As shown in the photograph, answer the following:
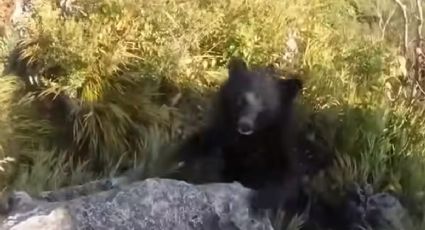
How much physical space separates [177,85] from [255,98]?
191 centimetres

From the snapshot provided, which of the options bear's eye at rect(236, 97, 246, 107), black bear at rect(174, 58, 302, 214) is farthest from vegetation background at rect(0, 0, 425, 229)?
bear's eye at rect(236, 97, 246, 107)

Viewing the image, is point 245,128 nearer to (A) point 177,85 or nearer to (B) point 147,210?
(B) point 147,210

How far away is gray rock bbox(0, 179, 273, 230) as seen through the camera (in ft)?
12.8

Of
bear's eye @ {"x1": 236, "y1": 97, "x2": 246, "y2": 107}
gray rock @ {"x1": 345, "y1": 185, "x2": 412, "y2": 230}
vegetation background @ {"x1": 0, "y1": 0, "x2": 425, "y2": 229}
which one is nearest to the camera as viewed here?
bear's eye @ {"x1": 236, "y1": 97, "x2": 246, "y2": 107}

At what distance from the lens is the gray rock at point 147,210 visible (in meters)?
3.89

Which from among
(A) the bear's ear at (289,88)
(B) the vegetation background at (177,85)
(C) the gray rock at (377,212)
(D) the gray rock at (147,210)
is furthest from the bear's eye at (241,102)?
(C) the gray rock at (377,212)

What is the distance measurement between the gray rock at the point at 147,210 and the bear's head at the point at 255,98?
626 mm

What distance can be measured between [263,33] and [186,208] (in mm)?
3064

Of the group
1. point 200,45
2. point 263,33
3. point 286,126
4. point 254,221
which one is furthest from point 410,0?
point 254,221

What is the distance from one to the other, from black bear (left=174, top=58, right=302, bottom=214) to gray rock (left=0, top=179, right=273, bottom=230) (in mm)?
478

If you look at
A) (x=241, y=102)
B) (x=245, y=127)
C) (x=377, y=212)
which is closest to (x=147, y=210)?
(x=245, y=127)

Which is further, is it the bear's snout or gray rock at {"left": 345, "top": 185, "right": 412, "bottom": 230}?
gray rock at {"left": 345, "top": 185, "right": 412, "bottom": 230}

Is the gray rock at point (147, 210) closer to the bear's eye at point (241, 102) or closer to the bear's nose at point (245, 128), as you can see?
the bear's nose at point (245, 128)

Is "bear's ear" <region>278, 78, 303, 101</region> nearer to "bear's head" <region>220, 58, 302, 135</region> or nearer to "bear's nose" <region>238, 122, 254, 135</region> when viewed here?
"bear's head" <region>220, 58, 302, 135</region>
